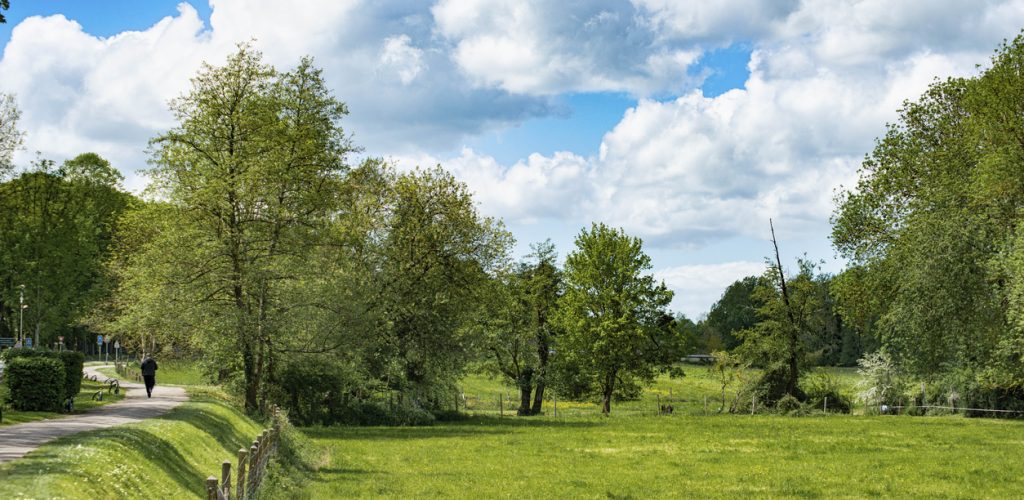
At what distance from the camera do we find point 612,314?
6988 centimetres

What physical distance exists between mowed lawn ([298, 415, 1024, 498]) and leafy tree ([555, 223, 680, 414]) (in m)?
17.6

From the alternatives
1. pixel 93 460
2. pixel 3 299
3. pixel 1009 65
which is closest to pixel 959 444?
pixel 1009 65

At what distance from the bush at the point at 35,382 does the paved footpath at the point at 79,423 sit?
137 cm

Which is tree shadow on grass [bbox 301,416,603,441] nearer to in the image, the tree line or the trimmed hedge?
the tree line

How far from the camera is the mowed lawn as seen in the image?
25.9 m

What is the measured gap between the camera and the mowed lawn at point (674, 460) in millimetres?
25875

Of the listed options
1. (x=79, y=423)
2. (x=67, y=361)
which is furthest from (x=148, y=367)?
(x=79, y=423)

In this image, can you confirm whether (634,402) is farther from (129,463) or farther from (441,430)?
(129,463)

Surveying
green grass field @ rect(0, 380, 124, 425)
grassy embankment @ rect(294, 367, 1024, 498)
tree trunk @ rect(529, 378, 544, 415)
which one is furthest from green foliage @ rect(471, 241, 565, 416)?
green grass field @ rect(0, 380, 124, 425)

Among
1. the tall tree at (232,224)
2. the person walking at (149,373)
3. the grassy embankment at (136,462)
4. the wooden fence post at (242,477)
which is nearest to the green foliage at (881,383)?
the tall tree at (232,224)

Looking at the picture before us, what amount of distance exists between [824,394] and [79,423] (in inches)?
2120

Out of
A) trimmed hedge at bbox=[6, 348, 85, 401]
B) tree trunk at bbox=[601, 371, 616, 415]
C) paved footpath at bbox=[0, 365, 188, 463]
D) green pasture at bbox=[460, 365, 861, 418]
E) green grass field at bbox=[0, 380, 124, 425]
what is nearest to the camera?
paved footpath at bbox=[0, 365, 188, 463]

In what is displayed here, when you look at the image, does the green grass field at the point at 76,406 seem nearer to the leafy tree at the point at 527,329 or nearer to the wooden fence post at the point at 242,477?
the wooden fence post at the point at 242,477

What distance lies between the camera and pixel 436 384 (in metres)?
57.0
